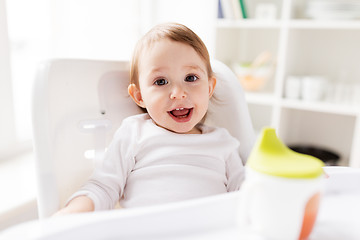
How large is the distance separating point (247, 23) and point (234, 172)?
115cm

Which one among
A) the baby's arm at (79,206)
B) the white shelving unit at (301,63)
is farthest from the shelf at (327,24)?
the baby's arm at (79,206)

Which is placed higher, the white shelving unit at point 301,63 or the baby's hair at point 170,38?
the baby's hair at point 170,38

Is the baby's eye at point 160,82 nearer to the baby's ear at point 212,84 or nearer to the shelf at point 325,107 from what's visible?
the baby's ear at point 212,84

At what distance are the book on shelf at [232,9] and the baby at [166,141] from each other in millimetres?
1086

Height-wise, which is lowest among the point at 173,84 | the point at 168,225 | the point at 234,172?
the point at 234,172

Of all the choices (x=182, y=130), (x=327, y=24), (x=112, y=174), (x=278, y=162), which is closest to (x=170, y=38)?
(x=182, y=130)

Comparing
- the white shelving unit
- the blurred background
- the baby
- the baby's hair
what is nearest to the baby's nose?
the baby

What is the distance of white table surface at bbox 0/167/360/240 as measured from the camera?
0.42 meters

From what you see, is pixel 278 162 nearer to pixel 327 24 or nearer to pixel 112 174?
pixel 112 174

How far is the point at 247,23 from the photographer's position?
5.78ft

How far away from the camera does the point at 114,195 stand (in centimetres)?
72

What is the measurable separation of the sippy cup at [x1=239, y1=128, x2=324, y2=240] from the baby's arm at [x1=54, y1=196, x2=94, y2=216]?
340 mm

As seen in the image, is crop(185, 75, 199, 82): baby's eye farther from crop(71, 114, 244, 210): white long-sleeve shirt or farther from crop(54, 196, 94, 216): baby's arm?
crop(54, 196, 94, 216): baby's arm

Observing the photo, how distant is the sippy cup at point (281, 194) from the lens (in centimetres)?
39
